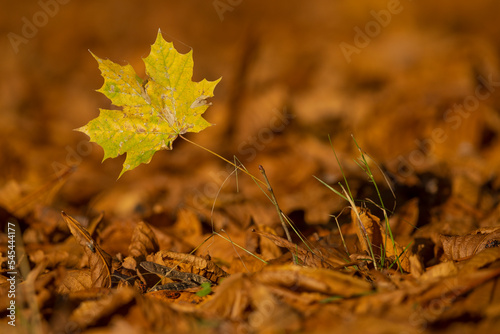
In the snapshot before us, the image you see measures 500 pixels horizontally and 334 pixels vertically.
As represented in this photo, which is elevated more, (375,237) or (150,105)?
(150,105)

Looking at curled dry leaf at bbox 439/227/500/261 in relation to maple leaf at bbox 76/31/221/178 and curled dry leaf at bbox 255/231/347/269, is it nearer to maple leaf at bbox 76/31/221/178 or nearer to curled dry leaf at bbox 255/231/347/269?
curled dry leaf at bbox 255/231/347/269

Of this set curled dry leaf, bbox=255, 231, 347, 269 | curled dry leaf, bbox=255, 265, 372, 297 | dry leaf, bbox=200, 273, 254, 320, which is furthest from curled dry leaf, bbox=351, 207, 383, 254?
dry leaf, bbox=200, 273, 254, 320

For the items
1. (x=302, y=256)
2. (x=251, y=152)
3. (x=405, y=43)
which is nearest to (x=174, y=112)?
(x=302, y=256)

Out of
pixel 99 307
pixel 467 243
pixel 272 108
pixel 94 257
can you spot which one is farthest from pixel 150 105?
pixel 272 108

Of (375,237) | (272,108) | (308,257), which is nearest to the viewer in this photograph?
(308,257)

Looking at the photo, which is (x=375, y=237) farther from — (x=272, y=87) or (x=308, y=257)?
(x=272, y=87)

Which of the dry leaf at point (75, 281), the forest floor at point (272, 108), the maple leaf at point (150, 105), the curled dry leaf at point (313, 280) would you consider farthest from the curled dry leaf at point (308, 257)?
the forest floor at point (272, 108)

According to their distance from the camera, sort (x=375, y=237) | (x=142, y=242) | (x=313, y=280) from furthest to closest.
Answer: (x=142, y=242) < (x=375, y=237) < (x=313, y=280)
